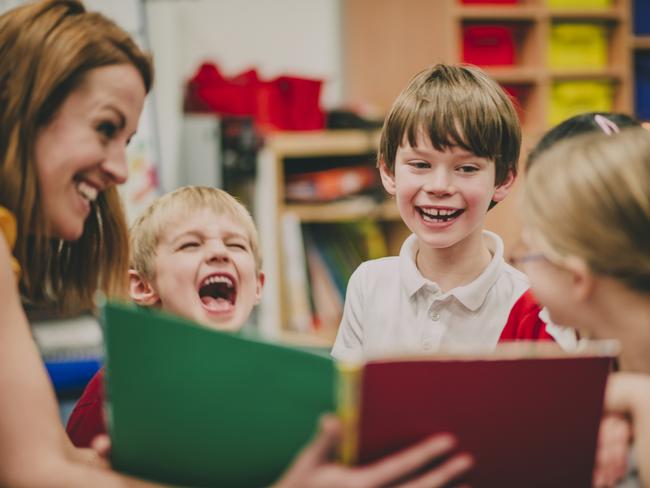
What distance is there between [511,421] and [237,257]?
2.52ft

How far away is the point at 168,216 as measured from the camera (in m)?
1.57

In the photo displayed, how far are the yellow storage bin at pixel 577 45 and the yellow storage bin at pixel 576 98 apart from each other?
0.08 meters

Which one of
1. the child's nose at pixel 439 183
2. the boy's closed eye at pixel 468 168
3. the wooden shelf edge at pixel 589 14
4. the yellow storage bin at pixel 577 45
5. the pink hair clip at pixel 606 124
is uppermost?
the wooden shelf edge at pixel 589 14

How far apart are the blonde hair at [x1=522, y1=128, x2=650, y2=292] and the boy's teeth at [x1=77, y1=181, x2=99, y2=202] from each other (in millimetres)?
591

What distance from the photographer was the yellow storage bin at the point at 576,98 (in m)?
3.62

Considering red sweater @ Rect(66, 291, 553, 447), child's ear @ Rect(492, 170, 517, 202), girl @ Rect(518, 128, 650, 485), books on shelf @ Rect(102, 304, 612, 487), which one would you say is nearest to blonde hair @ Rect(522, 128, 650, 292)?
girl @ Rect(518, 128, 650, 485)

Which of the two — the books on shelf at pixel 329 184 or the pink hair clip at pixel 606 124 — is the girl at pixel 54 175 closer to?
the pink hair clip at pixel 606 124

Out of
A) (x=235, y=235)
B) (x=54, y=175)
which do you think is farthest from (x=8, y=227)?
(x=235, y=235)

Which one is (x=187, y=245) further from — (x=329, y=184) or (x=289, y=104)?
(x=289, y=104)

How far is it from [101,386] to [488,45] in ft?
8.54

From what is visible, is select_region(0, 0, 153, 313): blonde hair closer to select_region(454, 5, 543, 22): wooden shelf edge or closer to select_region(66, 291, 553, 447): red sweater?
select_region(66, 291, 553, 447): red sweater

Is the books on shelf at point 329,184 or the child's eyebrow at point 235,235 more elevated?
the child's eyebrow at point 235,235

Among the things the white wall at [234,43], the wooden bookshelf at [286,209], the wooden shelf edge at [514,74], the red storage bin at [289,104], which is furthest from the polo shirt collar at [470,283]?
the white wall at [234,43]

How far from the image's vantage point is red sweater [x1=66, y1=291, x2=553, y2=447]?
1.36m
